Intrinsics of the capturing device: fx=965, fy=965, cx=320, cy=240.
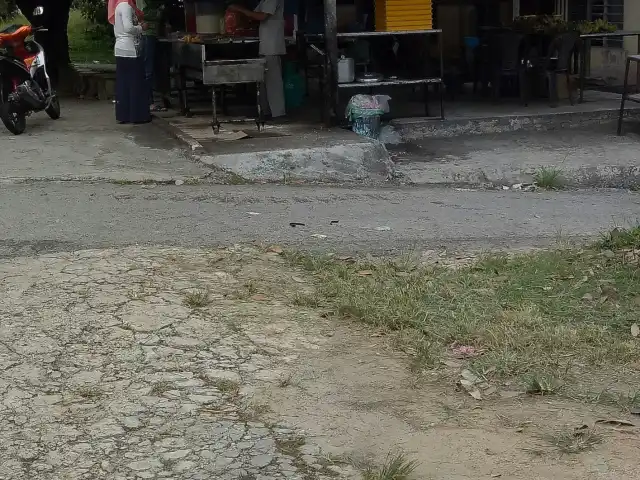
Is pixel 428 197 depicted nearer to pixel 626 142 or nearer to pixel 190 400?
pixel 626 142

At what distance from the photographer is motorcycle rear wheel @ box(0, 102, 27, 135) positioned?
1005 cm

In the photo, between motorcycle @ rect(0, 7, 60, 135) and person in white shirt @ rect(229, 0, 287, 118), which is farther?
person in white shirt @ rect(229, 0, 287, 118)

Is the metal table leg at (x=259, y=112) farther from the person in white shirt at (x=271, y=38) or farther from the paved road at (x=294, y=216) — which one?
the paved road at (x=294, y=216)

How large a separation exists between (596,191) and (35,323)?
5.68 m

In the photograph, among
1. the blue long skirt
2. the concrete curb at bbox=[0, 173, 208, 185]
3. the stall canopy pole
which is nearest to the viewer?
the concrete curb at bbox=[0, 173, 208, 185]

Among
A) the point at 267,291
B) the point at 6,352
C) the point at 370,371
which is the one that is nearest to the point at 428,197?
the point at 267,291

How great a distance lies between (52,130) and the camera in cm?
1084

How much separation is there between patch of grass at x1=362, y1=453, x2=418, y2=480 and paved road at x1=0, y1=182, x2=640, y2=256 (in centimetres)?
295

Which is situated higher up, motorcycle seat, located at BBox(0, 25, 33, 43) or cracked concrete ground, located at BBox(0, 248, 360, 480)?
motorcycle seat, located at BBox(0, 25, 33, 43)

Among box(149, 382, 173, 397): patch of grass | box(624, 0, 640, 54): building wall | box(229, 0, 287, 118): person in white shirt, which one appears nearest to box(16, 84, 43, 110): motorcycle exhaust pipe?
box(229, 0, 287, 118): person in white shirt

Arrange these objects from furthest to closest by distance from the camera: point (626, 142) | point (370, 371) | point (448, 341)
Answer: point (626, 142) → point (448, 341) → point (370, 371)

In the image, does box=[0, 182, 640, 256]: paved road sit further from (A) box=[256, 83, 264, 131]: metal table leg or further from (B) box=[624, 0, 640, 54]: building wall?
(B) box=[624, 0, 640, 54]: building wall

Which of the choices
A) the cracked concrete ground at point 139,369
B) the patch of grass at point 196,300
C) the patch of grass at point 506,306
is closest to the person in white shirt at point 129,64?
the cracked concrete ground at point 139,369

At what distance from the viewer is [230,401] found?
3.92 meters
